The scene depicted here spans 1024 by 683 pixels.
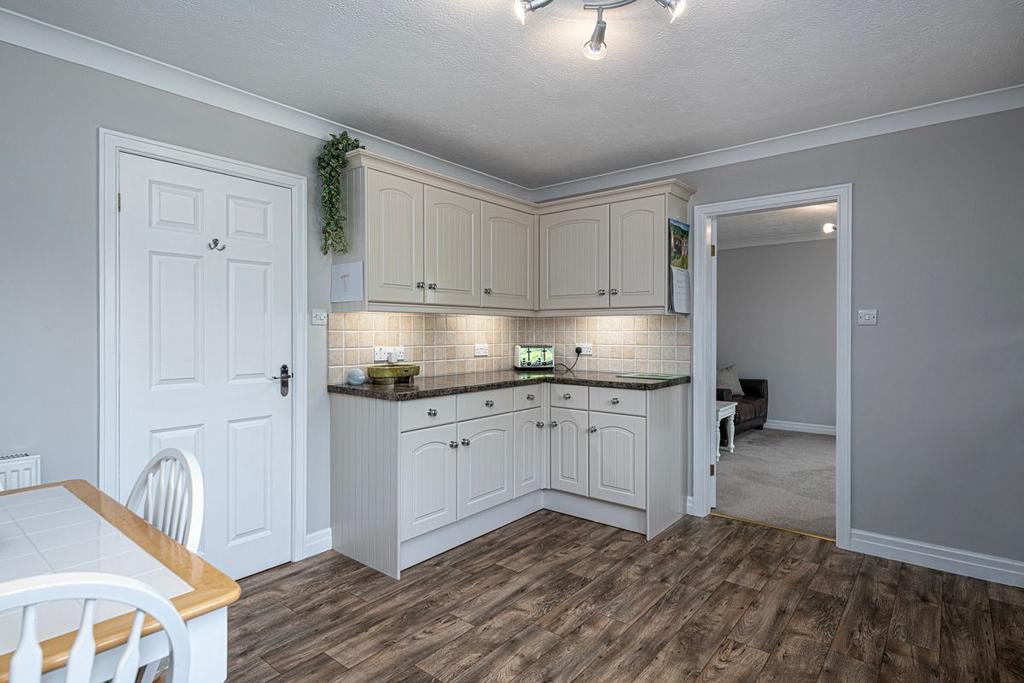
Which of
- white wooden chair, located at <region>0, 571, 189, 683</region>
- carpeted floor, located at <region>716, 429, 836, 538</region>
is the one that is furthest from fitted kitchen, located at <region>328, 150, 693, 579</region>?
white wooden chair, located at <region>0, 571, 189, 683</region>

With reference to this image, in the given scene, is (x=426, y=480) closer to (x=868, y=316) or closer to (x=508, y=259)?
(x=508, y=259)

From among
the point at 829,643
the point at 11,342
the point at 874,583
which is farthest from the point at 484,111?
the point at 874,583

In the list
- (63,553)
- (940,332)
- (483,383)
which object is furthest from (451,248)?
(940,332)

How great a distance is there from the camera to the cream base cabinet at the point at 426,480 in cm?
289

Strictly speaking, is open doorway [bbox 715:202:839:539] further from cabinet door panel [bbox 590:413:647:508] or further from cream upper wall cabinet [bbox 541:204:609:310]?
cream upper wall cabinet [bbox 541:204:609:310]

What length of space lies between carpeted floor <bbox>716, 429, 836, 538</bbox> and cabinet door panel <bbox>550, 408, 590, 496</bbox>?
1079mm

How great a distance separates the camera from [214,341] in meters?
2.73

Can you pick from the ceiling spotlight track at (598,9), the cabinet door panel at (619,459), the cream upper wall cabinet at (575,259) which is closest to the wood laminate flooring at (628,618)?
the cabinet door panel at (619,459)

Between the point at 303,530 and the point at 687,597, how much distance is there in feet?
6.74

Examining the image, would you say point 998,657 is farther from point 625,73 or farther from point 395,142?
point 395,142

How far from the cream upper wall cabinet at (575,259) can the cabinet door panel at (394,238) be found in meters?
1.20

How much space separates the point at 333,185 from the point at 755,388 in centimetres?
599

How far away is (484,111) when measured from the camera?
303cm

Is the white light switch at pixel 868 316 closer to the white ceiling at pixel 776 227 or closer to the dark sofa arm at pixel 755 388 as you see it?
the white ceiling at pixel 776 227
